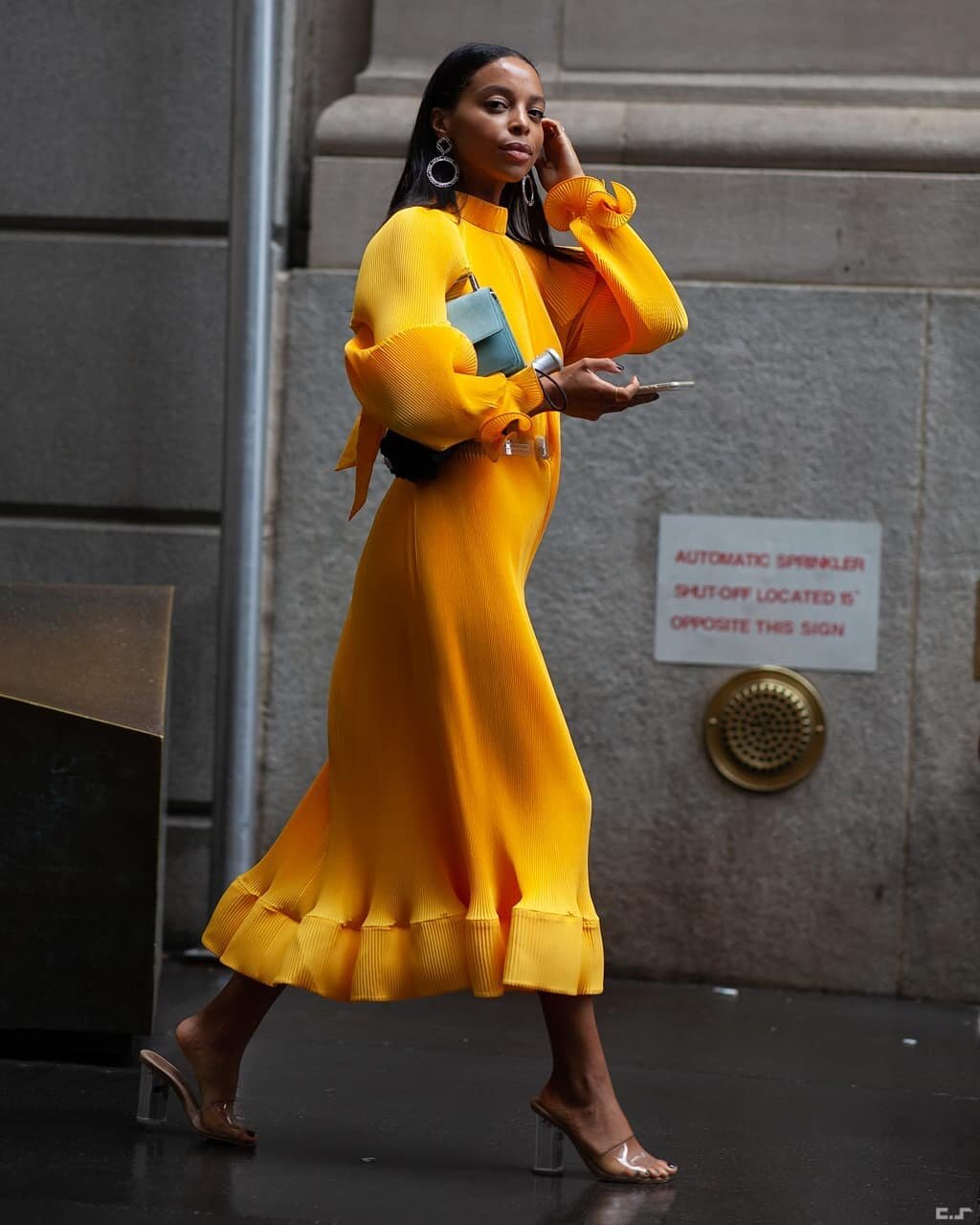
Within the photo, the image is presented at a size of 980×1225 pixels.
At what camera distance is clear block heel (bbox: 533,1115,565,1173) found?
10.4 feet

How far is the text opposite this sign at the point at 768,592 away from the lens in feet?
17.2

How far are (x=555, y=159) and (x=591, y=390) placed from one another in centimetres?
68

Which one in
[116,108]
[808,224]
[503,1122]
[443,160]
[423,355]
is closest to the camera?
[423,355]

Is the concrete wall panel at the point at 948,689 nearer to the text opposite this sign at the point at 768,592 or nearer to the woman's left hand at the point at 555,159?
the text opposite this sign at the point at 768,592

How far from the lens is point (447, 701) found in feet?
10.3

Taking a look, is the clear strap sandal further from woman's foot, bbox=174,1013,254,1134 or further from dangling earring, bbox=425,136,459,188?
dangling earring, bbox=425,136,459,188

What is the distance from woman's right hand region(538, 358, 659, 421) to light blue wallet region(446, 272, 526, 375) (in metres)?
0.08

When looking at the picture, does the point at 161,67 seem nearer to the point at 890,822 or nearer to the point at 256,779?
the point at 256,779

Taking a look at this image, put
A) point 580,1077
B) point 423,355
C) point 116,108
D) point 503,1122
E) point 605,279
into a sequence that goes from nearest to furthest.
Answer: point 423,355
point 580,1077
point 605,279
point 503,1122
point 116,108

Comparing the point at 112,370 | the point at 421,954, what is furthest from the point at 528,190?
the point at 112,370

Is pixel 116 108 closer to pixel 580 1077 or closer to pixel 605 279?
pixel 605 279

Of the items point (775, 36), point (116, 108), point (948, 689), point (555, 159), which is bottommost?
point (948, 689)

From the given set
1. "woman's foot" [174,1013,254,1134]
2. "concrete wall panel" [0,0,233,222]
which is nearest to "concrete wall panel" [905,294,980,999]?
"concrete wall panel" [0,0,233,222]

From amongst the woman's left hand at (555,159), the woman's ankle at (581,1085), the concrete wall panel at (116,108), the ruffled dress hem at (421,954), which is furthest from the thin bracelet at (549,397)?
the concrete wall panel at (116,108)
